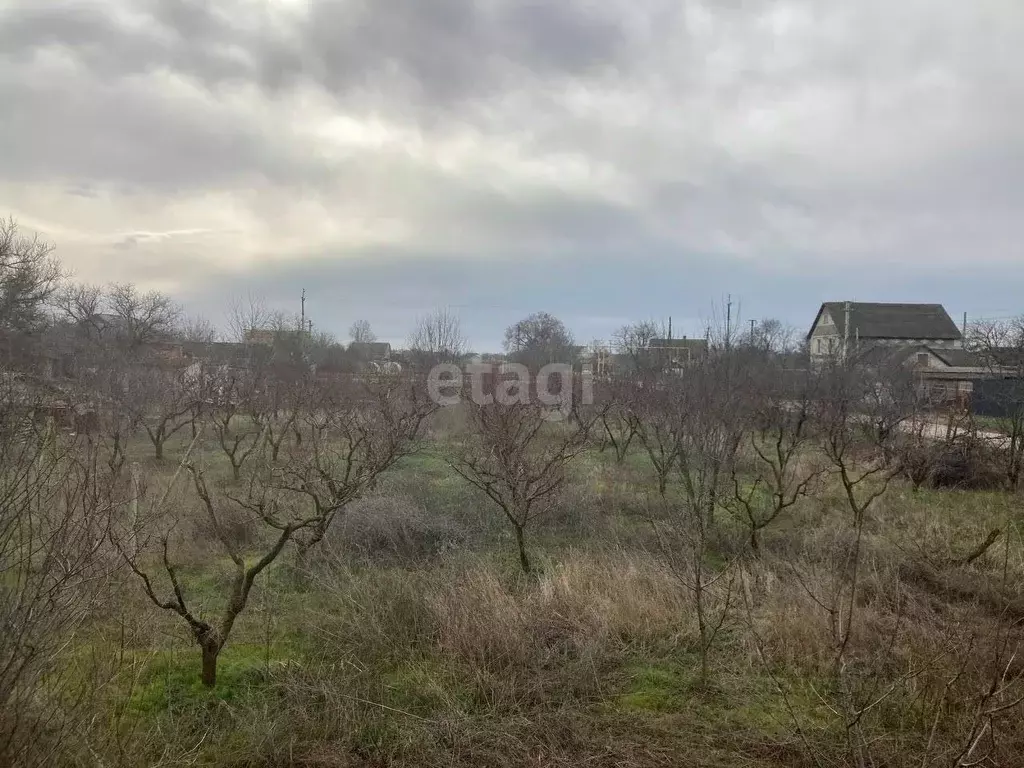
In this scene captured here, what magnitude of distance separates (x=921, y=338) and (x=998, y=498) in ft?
101

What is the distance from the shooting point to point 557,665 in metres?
4.02

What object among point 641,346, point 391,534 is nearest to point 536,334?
point 641,346

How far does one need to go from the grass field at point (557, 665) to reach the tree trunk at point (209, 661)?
0.06 m

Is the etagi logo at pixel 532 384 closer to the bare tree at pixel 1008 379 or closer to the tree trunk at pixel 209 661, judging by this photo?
the bare tree at pixel 1008 379

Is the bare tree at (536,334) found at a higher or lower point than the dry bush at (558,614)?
higher

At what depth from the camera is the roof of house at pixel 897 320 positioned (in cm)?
3506

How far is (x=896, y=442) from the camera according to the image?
448 inches

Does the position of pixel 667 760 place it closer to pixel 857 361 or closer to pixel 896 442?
pixel 896 442

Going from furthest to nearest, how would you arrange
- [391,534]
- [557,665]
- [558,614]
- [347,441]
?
[347,441] < [391,534] < [558,614] < [557,665]

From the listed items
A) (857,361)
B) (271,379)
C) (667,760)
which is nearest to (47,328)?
(271,379)

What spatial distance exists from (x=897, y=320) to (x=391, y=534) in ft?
128

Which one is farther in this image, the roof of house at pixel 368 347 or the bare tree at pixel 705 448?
the roof of house at pixel 368 347

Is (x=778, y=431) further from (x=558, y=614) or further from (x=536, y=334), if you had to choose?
(x=536, y=334)

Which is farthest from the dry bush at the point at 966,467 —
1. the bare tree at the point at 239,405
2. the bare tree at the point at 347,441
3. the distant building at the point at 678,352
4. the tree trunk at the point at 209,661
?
the bare tree at the point at 239,405
